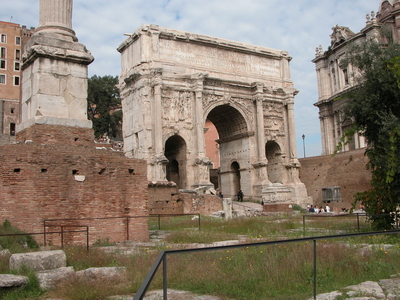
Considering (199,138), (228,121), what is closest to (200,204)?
(199,138)

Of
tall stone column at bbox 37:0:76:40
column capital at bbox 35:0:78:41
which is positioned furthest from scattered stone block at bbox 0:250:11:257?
tall stone column at bbox 37:0:76:40

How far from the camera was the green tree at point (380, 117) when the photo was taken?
1129 centimetres

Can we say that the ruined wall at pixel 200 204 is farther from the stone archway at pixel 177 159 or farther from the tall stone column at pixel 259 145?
the tall stone column at pixel 259 145

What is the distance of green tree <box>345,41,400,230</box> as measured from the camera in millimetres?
11287

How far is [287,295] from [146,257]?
284cm

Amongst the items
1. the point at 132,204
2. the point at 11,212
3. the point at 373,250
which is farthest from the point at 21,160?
the point at 373,250

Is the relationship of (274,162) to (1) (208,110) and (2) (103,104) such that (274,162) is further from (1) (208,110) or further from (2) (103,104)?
(2) (103,104)

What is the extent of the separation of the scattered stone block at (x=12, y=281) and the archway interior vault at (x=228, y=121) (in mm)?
31046

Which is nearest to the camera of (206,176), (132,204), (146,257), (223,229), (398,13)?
(146,257)

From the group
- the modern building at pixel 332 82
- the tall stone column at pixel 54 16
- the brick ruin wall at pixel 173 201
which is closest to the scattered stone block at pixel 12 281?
the tall stone column at pixel 54 16

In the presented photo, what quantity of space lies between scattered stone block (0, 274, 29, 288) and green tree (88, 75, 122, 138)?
164 feet

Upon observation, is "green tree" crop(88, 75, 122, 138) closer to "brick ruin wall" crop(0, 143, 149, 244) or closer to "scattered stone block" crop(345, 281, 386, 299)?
"brick ruin wall" crop(0, 143, 149, 244)

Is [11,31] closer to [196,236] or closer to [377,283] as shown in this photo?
[196,236]

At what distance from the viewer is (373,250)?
6711mm
